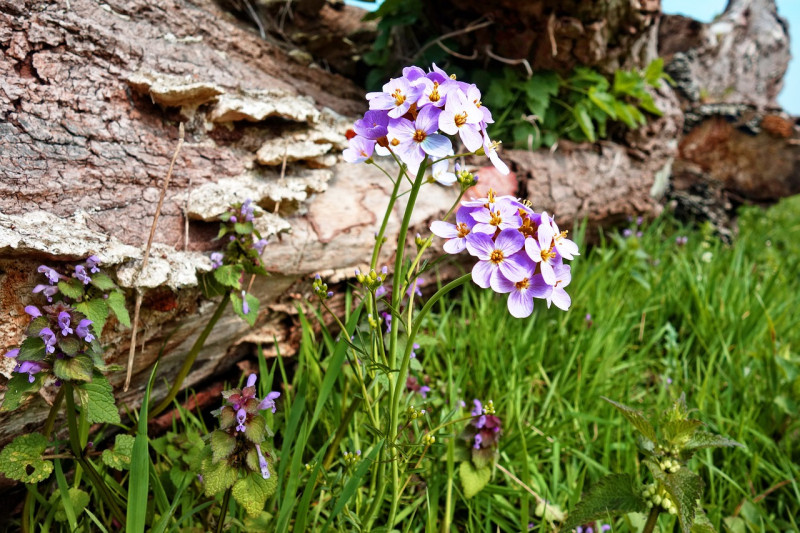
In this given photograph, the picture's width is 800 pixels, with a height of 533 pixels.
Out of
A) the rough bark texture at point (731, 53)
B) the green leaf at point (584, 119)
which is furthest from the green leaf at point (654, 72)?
the rough bark texture at point (731, 53)

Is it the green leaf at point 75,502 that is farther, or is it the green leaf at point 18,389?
the green leaf at point 75,502

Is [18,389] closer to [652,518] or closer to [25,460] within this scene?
[25,460]

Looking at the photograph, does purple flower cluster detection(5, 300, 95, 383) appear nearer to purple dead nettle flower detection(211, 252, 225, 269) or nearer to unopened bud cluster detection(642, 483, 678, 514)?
purple dead nettle flower detection(211, 252, 225, 269)

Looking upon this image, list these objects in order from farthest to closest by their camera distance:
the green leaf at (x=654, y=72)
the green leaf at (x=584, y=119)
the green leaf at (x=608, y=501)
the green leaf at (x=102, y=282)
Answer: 1. the green leaf at (x=654, y=72)
2. the green leaf at (x=584, y=119)
3. the green leaf at (x=102, y=282)
4. the green leaf at (x=608, y=501)

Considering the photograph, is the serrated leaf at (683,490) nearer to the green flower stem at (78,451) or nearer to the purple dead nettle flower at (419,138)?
the purple dead nettle flower at (419,138)

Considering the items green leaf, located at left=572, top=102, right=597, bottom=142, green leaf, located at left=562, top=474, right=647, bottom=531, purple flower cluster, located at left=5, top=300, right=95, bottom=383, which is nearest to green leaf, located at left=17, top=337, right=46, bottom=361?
purple flower cluster, located at left=5, top=300, right=95, bottom=383

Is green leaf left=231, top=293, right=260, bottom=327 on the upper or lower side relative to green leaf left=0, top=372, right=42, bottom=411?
upper
